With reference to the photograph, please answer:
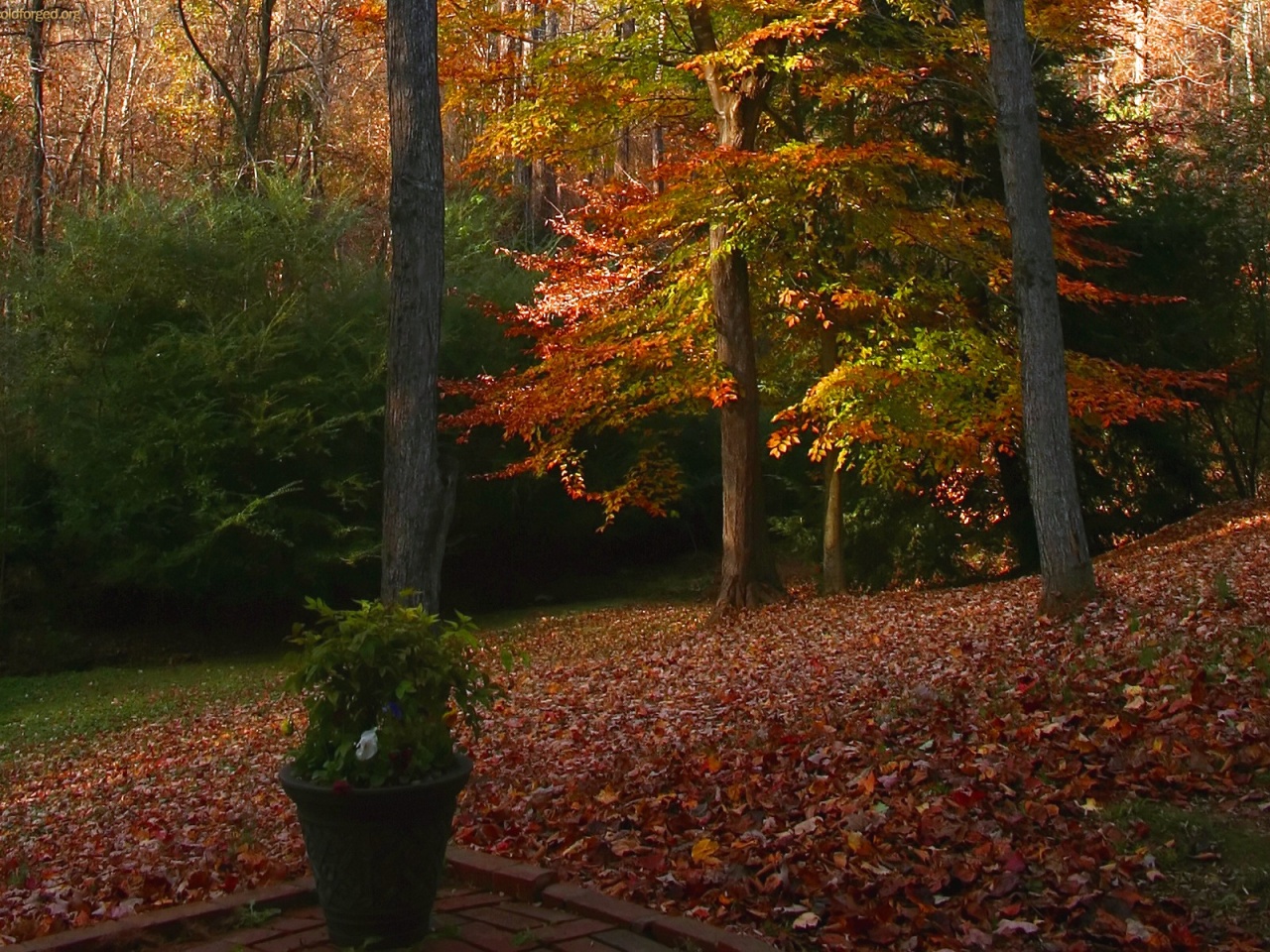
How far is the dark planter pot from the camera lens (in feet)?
14.4

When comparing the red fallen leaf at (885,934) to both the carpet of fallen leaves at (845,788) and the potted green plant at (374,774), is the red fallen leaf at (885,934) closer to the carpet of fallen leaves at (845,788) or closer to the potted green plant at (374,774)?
the carpet of fallen leaves at (845,788)

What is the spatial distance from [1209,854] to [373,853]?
Result: 2997 mm

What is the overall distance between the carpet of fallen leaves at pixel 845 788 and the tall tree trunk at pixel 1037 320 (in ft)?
1.68

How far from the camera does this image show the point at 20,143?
84.3 feet

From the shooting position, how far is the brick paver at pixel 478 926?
4.43 m

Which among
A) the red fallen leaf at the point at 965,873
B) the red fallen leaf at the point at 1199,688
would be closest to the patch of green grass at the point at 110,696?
the red fallen leaf at the point at 965,873

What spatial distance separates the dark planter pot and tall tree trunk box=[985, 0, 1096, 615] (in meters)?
6.84

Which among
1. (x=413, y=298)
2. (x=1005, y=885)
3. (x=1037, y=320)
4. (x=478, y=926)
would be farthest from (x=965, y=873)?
(x=413, y=298)

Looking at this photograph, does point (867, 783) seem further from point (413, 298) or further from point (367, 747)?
point (413, 298)

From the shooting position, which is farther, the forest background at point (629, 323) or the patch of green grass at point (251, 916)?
the forest background at point (629, 323)

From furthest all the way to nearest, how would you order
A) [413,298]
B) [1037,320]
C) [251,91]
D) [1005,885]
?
1. [251,91]
2. [1037,320]
3. [413,298]
4. [1005,885]

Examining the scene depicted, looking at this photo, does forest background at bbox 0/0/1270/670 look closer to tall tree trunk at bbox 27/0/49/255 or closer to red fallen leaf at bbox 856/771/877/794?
tall tree trunk at bbox 27/0/49/255

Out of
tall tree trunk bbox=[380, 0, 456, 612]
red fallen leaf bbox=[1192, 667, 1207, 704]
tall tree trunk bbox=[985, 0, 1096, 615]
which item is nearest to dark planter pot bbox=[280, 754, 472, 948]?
red fallen leaf bbox=[1192, 667, 1207, 704]

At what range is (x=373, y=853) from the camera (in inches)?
174
